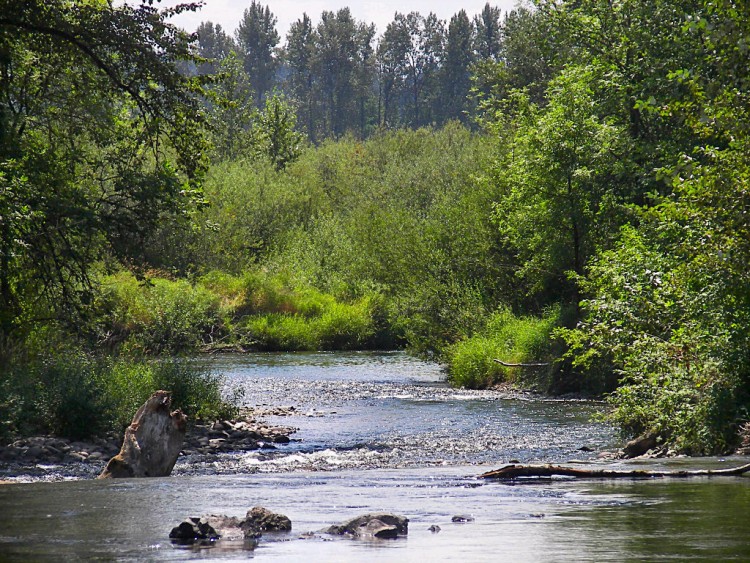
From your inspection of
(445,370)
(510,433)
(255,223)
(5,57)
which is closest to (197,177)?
(5,57)

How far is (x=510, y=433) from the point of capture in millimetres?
23188

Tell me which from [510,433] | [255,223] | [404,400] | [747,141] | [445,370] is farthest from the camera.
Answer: [255,223]

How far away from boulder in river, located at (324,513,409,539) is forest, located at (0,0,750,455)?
7.64 m

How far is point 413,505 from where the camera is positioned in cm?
1209

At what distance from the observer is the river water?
9156mm

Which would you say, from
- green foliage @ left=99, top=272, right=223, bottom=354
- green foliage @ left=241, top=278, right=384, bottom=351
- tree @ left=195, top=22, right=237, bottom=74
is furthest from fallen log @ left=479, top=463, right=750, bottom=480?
tree @ left=195, top=22, right=237, bottom=74

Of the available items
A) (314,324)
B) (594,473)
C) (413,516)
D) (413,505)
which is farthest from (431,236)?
(413,516)

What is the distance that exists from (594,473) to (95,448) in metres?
9.49

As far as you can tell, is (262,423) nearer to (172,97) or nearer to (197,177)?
(197,177)

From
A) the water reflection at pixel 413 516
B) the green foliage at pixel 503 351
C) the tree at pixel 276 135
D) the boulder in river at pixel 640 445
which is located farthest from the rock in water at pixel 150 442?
the tree at pixel 276 135

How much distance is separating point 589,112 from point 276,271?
3061 cm

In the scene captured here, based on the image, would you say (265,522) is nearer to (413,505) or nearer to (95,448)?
(413,505)

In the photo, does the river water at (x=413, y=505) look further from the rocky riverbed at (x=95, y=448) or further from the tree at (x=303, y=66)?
the tree at (x=303, y=66)

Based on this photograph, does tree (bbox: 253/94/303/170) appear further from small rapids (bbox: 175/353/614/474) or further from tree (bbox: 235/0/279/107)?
tree (bbox: 235/0/279/107)
